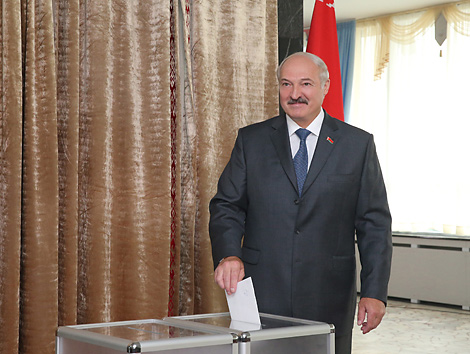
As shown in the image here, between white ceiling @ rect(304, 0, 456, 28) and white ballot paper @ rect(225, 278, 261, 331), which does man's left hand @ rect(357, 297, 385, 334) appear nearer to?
white ballot paper @ rect(225, 278, 261, 331)

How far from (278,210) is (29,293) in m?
1.00

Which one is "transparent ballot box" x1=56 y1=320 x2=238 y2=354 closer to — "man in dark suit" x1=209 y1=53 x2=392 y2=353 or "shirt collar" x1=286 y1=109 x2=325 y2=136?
"man in dark suit" x1=209 y1=53 x2=392 y2=353

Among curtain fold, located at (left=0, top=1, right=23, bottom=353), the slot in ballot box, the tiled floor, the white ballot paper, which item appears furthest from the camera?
the tiled floor

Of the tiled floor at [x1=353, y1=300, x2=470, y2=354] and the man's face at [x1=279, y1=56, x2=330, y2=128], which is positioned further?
the tiled floor at [x1=353, y1=300, x2=470, y2=354]

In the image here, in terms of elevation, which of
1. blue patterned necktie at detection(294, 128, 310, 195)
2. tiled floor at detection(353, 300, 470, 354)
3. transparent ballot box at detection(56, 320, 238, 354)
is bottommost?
tiled floor at detection(353, 300, 470, 354)

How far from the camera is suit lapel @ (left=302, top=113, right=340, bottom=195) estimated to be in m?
2.10

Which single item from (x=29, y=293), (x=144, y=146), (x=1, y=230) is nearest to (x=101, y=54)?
(x=144, y=146)

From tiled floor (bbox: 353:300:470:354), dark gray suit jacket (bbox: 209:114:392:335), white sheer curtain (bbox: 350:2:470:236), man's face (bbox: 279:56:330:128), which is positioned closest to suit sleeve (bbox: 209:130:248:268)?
dark gray suit jacket (bbox: 209:114:392:335)

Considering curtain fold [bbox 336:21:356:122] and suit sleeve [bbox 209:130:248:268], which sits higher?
curtain fold [bbox 336:21:356:122]

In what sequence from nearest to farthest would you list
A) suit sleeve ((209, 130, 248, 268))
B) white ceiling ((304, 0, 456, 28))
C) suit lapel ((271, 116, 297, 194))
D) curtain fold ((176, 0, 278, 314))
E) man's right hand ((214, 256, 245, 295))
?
man's right hand ((214, 256, 245, 295)) < suit sleeve ((209, 130, 248, 268)) < suit lapel ((271, 116, 297, 194)) < curtain fold ((176, 0, 278, 314)) < white ceiling ((304, 0, 456, 28))

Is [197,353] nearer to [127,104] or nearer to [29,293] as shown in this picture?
[29,293]

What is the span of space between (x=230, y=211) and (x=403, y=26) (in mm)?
5966

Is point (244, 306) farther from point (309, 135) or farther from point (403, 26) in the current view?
point (403, 26)

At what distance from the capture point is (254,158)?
2191 millimetres
